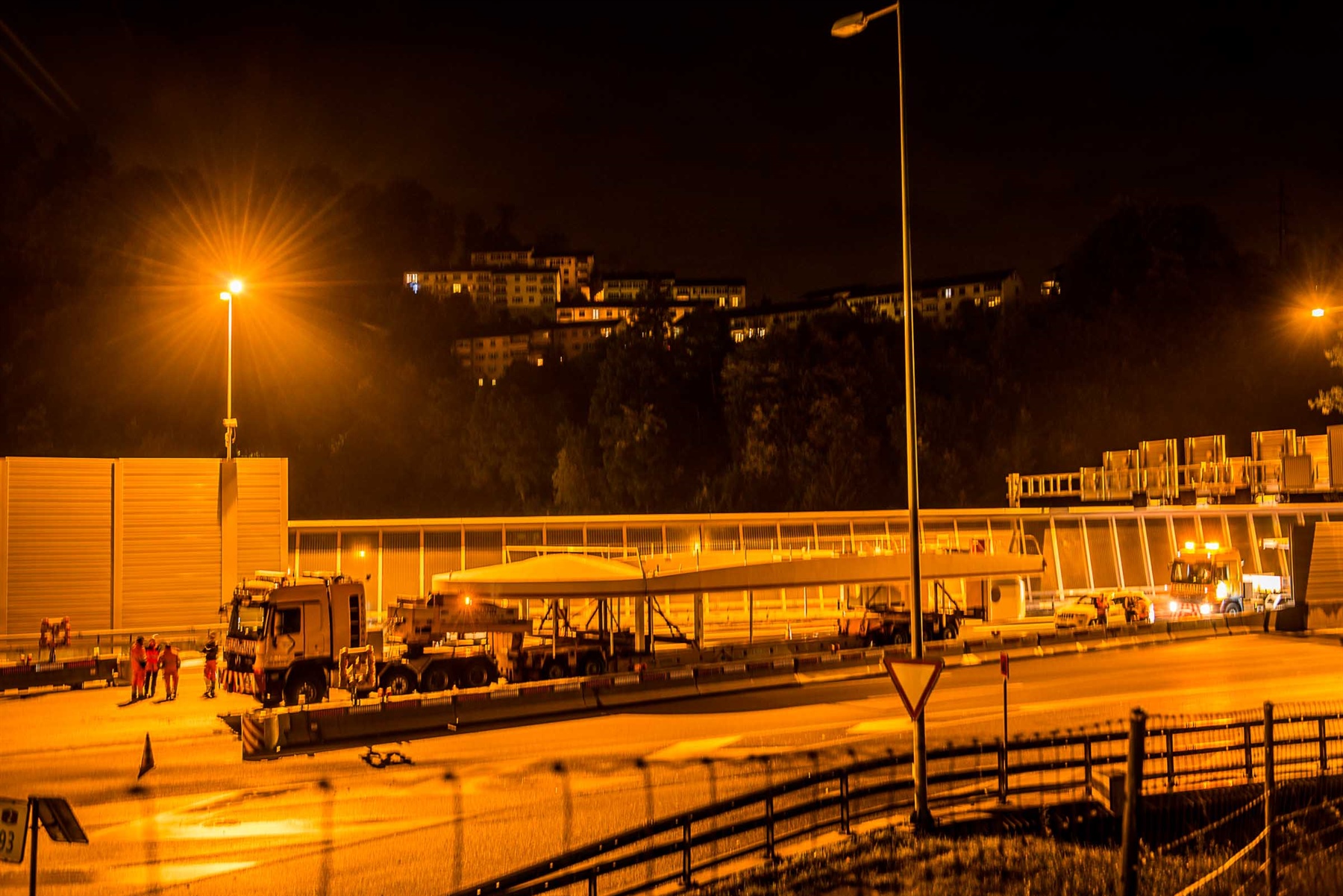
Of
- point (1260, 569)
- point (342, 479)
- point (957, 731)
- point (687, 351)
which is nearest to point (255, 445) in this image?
point (342, 479)

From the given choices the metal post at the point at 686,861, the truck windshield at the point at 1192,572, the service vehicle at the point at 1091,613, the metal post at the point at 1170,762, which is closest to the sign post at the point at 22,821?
the metal post at the point at 686,861

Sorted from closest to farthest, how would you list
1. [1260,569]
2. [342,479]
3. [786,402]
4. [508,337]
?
[1260,569]
[786,402]
[342,479]
[508,337]

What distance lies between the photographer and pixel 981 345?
99250 mm

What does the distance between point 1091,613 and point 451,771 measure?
28.8m

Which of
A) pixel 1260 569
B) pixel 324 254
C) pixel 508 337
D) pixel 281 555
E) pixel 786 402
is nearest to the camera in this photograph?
pixel 281 555

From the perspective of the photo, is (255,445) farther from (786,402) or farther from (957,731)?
(957,731)

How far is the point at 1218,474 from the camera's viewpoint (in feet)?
154

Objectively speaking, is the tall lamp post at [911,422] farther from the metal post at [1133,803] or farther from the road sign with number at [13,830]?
the road sign with number at [13,830]

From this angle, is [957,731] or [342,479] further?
[342,479]

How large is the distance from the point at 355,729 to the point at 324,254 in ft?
427

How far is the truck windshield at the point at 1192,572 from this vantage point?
4238 cm

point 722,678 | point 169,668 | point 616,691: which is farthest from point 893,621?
point 169,668

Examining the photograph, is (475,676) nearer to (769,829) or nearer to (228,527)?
(228,527)

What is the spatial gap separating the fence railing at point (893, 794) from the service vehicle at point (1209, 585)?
2658 cm
